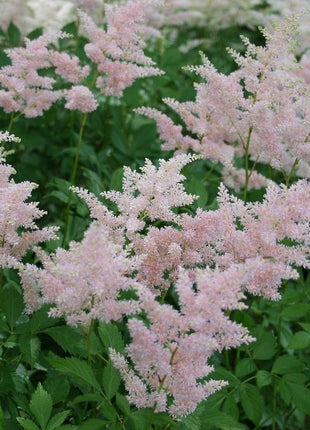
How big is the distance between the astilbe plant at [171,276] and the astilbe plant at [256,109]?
818mm

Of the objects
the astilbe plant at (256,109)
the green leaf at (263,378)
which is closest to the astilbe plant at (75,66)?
the astilbe plant at (256,109)

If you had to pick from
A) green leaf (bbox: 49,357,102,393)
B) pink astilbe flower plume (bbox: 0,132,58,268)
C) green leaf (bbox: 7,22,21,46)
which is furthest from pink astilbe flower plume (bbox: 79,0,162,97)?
green leaf (bbox: 49,357,102,393)

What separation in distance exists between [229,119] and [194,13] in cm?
343

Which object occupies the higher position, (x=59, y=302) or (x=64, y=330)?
(x=59, y=302)

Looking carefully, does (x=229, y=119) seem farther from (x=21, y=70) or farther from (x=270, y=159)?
(x=21, y=70)

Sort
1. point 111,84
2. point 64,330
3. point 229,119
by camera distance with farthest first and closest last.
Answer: point 111,84 → point 229,119 → point 64,330

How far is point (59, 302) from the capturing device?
6.65ft

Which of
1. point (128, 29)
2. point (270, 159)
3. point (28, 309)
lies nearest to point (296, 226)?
point (28, 309)

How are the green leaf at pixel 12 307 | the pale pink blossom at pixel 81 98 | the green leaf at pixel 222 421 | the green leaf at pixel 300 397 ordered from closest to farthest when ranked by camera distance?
the green leaf at pixel 222 421, the green leaf at pixel 12 307, the green leaf at pixel 300 397, the pale pink blossom at pixel 81 98

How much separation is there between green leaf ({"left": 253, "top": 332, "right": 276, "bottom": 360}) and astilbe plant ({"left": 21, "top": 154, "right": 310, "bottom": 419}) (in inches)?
22.2

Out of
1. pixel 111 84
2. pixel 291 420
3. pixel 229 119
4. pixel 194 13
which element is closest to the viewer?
pixel 229 119

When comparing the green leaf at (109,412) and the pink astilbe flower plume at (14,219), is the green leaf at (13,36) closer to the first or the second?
the pink astilbe flower plume at (14,219)

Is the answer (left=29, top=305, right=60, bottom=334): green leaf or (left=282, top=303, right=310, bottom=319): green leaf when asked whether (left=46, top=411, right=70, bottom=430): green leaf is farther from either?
(left=282, top=303, right=310, bottom=319): green leaf

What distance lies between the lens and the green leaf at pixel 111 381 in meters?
2.16
